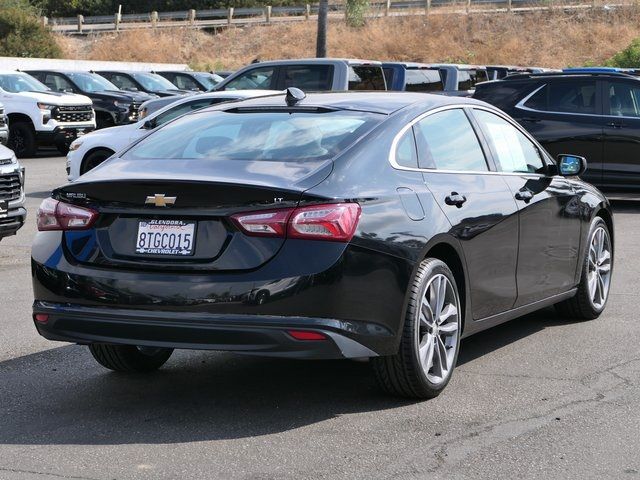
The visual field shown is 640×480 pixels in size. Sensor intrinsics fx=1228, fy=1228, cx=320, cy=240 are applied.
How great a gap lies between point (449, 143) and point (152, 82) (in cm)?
2721

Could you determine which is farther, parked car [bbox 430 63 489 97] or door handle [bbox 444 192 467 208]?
parked car [bbox 430 63 489 97]

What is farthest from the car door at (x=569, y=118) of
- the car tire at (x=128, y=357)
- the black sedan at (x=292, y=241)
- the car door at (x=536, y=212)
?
the car tire at (x=128, y=357)

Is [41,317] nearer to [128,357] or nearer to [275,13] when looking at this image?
[128,357]

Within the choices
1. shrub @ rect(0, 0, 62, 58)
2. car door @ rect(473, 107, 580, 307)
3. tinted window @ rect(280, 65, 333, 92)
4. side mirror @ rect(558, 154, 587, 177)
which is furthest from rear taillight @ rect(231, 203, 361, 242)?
shrub @ rect(0, 0, 62, 58)

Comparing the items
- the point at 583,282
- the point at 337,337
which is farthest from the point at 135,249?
the point at 583,282

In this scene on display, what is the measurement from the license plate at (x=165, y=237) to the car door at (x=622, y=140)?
11284 mm

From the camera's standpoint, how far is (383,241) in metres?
5.75

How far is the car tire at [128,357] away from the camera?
675 centimetres

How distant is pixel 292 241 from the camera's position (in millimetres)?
5527

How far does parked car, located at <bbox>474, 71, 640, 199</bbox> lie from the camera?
1602 centimetres

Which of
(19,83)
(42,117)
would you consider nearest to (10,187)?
(42,117)

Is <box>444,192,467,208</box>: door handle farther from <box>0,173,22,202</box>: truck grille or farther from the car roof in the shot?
<box>0,173,22,202</box>: truck grille

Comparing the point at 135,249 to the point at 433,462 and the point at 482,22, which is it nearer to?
the point at 433,462

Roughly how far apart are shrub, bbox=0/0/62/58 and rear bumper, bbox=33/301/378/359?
5362cm
